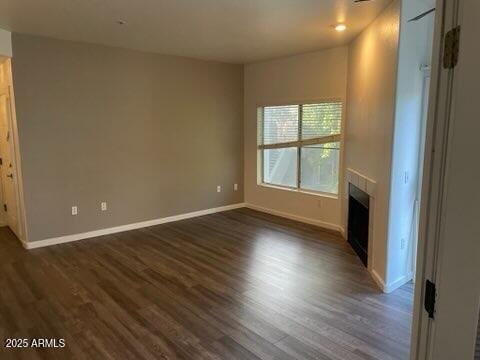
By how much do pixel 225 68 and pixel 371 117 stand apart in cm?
341

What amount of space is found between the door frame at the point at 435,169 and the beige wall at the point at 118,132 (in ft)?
15.7

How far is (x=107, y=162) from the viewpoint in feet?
16.8

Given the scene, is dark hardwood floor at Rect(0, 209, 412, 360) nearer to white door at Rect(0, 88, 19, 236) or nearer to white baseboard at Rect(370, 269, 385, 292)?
white baseboard at Rect(370, 269, 385, 292)

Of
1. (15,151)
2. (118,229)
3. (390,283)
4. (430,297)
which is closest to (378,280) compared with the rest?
(390,283)

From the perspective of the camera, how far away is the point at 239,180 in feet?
22.8

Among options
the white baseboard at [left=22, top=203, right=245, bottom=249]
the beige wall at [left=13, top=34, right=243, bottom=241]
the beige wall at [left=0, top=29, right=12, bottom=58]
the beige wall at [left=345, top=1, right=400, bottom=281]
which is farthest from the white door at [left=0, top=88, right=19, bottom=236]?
the beige wall at [left=345, top=1, right=400, bottom=281]

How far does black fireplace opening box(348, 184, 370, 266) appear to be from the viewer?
160 inches

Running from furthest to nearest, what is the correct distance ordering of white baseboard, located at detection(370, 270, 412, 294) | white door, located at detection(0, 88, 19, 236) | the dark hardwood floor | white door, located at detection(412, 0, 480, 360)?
1. white door, located at detection(0, 88, 19, 236)
2. white baseboard, located at detection(370, 270, 412, 294)
3. the dark hardwood floor
4. white door, located at detection(412, 0, 480, 360)

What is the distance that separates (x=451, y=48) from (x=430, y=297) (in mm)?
718

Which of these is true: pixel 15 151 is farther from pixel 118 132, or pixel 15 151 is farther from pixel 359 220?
pixel 359 220

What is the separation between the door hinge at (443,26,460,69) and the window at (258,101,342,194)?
→ 436 centimetres

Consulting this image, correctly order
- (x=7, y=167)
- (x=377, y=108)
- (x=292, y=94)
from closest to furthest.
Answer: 1. (x=377, y=108)
2. (x=7, y=167)
3. (x=292, y=94)

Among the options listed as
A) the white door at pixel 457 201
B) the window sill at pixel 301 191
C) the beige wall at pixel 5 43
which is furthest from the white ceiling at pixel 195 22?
the white door at pixel 457 201

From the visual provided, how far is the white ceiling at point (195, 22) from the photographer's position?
327 centimetres
